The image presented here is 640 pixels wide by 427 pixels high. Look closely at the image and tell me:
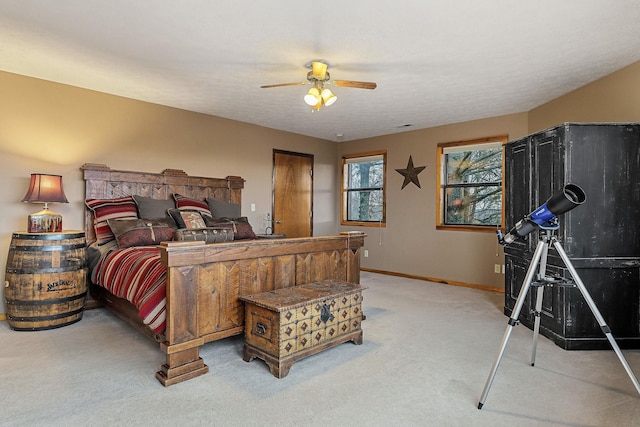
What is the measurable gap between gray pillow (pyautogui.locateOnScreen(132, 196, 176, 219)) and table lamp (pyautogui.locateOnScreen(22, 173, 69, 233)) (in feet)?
2.35

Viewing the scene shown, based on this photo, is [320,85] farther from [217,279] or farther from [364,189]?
[364,189]

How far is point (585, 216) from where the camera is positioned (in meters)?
2.91

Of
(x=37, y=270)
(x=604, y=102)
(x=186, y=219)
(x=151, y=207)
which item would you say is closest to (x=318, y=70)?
(x=186, y=219)

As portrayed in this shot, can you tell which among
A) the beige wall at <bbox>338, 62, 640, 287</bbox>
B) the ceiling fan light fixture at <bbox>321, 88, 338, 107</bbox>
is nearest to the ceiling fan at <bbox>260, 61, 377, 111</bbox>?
the ceiling fan light fixture at <bbox>321, 88, 338, 107</bbox>

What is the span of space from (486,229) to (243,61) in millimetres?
3806

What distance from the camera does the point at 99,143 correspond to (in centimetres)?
408

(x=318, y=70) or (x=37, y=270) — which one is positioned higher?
(x=318, y=70)

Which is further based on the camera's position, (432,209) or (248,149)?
(432,209)

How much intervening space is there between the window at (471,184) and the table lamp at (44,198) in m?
4.78

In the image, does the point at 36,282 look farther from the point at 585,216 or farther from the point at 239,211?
the point at 585,216

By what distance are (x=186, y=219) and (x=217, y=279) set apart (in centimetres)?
180

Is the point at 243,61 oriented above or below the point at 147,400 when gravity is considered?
above

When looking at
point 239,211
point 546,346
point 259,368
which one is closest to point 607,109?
point 546,346

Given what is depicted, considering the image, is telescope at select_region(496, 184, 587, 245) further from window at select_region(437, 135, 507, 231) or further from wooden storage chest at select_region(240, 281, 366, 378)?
window at select_region(437, 135, 507, 231)
